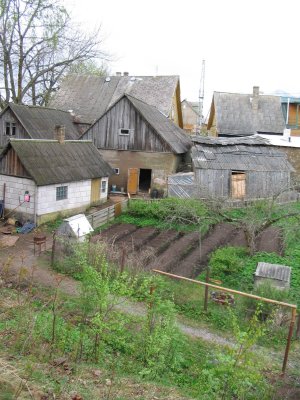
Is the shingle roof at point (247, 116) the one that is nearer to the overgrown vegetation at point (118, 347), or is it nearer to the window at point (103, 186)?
the window at point (103, 186)

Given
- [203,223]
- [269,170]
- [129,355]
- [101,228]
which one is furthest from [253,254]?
[269,170]

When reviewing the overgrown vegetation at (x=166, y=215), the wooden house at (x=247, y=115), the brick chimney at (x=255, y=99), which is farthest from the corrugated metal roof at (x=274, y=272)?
the brick chimney at (x=255, y=99)

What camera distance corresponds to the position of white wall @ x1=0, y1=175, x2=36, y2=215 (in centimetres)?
1967

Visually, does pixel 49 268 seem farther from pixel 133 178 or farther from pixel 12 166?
pixel 133 178

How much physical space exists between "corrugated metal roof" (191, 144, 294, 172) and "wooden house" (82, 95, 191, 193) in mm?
1647

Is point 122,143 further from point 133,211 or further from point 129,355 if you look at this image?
point 129,355

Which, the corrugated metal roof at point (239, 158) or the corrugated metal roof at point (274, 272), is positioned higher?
the corrugated metal roof at point (239, 158)

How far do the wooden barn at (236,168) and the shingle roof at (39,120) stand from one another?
957cm

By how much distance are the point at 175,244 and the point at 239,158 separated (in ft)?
36.6

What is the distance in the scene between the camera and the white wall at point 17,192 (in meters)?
19.7

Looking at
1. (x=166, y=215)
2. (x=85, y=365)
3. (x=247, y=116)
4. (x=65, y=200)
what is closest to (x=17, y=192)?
(x=65, y=200)

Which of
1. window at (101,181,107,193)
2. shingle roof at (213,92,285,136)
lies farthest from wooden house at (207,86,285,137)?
window at (101,181,107,193)

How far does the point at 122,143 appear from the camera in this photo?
2733 centimetres

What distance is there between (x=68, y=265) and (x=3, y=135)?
1558 cm
